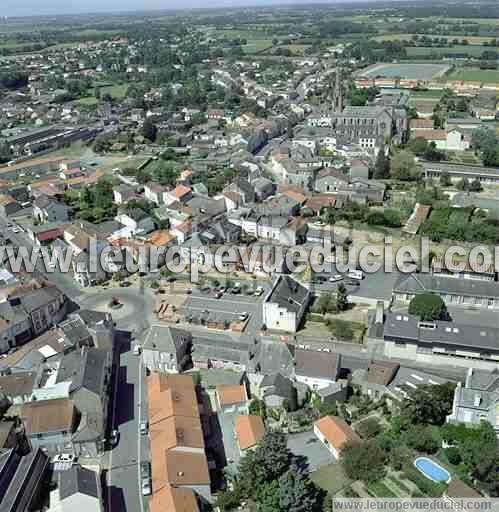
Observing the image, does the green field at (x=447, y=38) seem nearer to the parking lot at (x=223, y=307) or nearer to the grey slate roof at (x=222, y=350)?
the parking lot at (x=223, y=307)

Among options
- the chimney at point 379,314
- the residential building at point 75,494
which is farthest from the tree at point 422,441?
the residential building at point 75,494

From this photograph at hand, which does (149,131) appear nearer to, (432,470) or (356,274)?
(356,274)

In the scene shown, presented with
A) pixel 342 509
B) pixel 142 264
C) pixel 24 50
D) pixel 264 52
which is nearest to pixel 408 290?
pixel 342 509

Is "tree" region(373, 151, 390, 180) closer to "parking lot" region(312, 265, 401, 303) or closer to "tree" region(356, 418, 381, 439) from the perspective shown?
"parking lot" region(312, 265, 401, 303)

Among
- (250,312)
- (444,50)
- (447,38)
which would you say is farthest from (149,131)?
(447,38)

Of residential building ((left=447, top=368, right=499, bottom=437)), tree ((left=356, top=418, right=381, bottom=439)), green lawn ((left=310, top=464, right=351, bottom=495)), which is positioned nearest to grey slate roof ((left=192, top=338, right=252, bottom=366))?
tree ((left=356, top=418, right=381, bottom=439))

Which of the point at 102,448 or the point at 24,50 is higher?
the point at 24,50

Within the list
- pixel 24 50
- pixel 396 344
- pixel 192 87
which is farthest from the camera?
pixel 24 50

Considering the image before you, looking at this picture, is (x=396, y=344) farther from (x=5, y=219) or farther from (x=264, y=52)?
(x=264, y=52)
